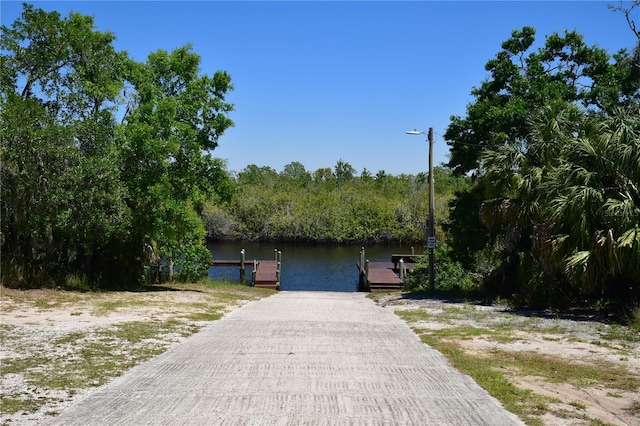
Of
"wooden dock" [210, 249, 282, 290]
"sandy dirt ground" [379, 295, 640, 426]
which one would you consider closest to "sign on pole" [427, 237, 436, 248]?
"sandy dirt ground" [379, 295, 640, 426]

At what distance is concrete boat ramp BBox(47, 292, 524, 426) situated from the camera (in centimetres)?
582

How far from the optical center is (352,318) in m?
14.7

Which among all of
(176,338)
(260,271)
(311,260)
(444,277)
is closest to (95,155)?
(176,338)

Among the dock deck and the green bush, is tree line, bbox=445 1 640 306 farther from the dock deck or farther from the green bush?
the dock deck

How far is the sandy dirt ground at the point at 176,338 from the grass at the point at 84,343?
0.10ft

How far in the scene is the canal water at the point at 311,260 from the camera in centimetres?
3797

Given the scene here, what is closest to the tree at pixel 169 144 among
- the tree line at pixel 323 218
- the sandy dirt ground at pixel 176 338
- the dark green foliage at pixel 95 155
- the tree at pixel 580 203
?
the dark green foliage at pixel 95 155

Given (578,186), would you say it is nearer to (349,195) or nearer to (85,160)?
(85,160)

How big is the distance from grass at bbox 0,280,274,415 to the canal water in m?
17.1

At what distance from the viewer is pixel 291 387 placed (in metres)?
6.96

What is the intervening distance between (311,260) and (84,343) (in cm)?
4199

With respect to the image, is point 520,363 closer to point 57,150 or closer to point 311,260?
point 57,150

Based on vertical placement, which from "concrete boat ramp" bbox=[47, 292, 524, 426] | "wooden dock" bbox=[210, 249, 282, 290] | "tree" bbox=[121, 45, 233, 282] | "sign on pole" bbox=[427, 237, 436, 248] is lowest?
"concrete boat ramp" bbox=[47, 292, 524, 426]

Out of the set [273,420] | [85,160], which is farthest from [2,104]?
[273,420]
